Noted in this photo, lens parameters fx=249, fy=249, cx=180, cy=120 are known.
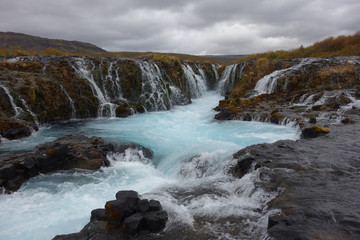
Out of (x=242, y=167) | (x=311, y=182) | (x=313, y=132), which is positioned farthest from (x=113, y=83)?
(x=311, y=182)

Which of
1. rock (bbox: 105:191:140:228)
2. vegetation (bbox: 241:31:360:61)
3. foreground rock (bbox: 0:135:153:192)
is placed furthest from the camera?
vegetation (bbox: 241:31:360:61)

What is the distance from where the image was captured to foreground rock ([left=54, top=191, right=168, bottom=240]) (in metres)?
5.94

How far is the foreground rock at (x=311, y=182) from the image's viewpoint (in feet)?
18.3

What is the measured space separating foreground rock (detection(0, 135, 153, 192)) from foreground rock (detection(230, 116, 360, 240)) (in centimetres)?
646

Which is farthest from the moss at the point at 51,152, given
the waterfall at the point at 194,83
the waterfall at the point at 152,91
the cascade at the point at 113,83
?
the waterfall at the point at 194,83

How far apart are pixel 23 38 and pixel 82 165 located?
15437 cm

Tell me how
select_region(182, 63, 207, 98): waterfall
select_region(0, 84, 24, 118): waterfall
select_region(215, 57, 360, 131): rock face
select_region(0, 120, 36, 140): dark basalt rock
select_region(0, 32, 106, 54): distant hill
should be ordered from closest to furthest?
select_region(0, 120, 36, 140): dark basalt rock → select_region(0, 84, 24, 118): waterfall → select_region(215, 57, 360, 131): rock face → select_region(182, 63, 207, 98): waterfall → select_region(0, 32, 106, 54): distant hill

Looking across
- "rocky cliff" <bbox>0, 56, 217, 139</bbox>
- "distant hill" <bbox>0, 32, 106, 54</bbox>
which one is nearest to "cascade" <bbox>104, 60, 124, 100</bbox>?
Answer: "rocky cliff" <bbox>0, 56, 217, 139</bbox>

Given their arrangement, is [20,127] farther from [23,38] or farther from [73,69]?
[23,38]

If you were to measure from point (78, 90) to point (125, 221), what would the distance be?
19.7 metres

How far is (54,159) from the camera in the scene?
37.4 ft

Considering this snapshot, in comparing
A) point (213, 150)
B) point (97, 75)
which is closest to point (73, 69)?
point (97, 75)

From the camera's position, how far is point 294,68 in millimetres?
30141

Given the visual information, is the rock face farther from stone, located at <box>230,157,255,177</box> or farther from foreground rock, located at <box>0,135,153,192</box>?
foreground rock, located at <box>0,135,153,192</box>
